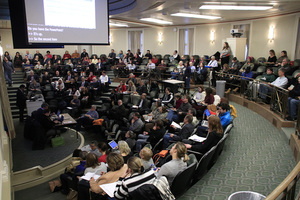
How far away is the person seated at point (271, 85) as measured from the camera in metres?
7.21

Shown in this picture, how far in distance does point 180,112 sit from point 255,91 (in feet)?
11.1

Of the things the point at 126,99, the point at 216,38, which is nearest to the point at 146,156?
the point at 126,99

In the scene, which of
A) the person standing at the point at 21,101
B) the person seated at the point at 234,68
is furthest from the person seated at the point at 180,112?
the person standing at the point at 21,101

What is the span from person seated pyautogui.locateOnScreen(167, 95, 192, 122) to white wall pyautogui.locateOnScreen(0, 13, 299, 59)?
6.55 metres

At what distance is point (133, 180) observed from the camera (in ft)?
9.62

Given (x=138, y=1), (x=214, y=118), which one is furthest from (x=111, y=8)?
(x=214, y=118)

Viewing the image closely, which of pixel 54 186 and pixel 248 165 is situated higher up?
pixel 248 165

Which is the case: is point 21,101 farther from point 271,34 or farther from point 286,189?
point 271,34

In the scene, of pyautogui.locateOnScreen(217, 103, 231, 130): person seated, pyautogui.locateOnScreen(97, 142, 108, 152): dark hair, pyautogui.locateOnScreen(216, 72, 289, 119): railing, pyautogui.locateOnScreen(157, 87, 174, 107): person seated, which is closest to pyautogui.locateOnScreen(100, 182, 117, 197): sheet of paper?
pyautogui.locateOnScreen(97, 142, 108, 152): dark hair

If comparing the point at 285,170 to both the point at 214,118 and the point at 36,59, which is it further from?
the point at 36,59

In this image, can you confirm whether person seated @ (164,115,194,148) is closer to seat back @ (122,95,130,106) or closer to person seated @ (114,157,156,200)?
person seated @ (114,157,156,200)

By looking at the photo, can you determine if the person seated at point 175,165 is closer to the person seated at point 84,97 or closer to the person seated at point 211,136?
the person seated at point 211,136

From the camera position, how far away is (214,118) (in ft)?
14.4

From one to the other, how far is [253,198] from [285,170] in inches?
65.9
